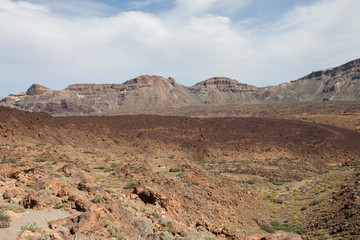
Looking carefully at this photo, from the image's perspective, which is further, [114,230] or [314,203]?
[314,203]

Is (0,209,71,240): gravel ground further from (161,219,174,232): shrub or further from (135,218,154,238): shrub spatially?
(161,219,174,232): shrub

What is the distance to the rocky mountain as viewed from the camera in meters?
158

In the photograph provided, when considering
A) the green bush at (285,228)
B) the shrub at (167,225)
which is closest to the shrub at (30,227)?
the shrub at (167,225)

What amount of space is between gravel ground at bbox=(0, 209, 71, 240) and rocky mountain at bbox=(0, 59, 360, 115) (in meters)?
150

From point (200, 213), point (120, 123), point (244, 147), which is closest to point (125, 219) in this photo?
point (200, 213)

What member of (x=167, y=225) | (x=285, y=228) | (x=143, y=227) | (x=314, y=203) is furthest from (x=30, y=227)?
(x=314, y=203)

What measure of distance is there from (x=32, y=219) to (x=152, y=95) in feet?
566

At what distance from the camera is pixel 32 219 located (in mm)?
6988

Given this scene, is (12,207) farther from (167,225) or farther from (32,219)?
(167,225)

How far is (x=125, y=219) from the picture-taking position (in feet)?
27.6

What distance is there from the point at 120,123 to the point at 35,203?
3957 cm

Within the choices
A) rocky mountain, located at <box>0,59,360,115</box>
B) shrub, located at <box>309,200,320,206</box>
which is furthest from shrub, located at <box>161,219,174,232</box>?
rocky mountain, located at <box>0,59,360,115</box>

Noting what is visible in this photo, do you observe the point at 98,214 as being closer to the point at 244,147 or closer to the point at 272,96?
the point at 244,147

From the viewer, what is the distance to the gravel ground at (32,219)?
6.01 metres
